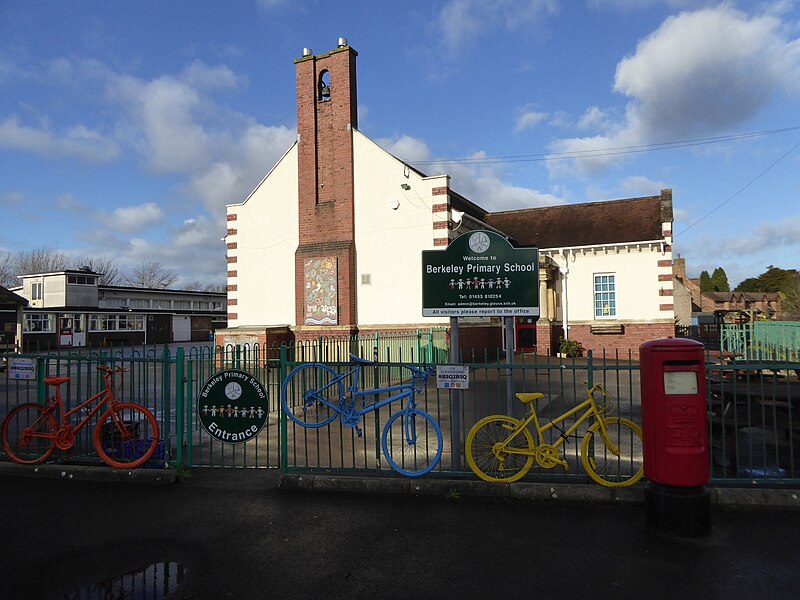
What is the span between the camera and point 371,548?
14.2ft

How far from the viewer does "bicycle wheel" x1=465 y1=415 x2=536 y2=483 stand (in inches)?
218

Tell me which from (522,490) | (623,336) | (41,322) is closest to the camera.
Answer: (522,490)

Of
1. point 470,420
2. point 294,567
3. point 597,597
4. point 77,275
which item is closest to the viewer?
point 597,597

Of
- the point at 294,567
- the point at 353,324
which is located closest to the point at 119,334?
the point at 353,324

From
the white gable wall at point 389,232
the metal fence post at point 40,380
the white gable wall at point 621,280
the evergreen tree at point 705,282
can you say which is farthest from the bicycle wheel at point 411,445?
the evergreen tree at point 705,282

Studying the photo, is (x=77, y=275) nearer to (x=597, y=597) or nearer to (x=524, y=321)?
(x=524, y=321)

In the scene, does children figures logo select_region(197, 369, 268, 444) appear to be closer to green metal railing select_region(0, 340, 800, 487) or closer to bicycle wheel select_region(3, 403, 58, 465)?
green metal railing select_region(0, 340, 800, 487)

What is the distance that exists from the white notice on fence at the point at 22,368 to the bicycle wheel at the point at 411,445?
483 cm

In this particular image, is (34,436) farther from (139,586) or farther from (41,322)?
(41,322)

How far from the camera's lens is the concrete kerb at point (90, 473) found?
241 inches

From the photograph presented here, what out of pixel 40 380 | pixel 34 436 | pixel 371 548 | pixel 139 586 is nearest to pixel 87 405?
pixel 34 436

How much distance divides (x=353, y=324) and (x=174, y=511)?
13.9 m

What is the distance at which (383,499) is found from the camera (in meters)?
5.49

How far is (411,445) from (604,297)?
18.6 meters
